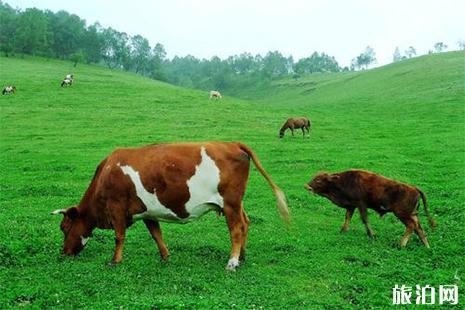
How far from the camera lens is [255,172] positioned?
2356 centimetres

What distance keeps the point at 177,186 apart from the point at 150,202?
69cm

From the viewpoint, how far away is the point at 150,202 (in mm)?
11016

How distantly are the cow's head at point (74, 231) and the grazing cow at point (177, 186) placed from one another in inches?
27.7

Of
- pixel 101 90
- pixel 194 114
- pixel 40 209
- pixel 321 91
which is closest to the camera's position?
pixel 40 209

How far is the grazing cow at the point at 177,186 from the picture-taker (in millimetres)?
10945

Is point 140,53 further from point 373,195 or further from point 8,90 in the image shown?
point 373,195

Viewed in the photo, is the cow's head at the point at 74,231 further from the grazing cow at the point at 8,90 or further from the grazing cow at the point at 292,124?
the grazing cow at the point at 8,90

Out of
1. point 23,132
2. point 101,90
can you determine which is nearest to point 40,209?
point 23,132

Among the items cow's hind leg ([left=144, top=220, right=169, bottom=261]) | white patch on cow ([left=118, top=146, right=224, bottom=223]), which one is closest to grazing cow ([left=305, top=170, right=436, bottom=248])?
white patch on cow ([left=118, top=146, right=224, bottom=223])

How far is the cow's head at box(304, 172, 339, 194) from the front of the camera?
1454 cm

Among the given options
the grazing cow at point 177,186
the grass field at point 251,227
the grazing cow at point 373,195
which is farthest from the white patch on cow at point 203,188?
the grazing cow at point 373,195

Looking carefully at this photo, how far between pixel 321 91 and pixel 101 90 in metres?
50.2

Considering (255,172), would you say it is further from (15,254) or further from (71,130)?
(71,130)

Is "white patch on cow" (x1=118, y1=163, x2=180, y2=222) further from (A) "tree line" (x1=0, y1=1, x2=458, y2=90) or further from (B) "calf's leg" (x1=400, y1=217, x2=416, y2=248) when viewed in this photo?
(A) "tree line" (x1=0, y1=1, x2=458, y2=90)
